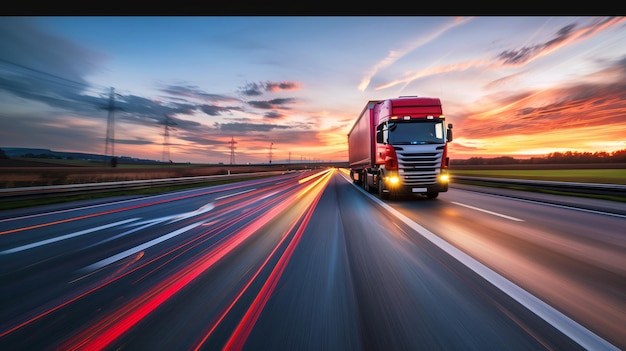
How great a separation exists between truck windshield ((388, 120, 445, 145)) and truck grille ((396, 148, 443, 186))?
482mm

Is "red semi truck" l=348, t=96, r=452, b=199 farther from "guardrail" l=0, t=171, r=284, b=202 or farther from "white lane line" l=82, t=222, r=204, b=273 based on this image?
"guardrail" l=0, t=171, r=284, b=202

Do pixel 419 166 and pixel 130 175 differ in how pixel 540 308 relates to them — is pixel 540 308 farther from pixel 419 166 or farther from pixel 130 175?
pixel 130 175

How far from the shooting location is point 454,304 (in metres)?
2.68

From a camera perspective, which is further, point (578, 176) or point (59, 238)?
point (578, 176)

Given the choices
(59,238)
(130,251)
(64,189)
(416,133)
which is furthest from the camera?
(64,189)

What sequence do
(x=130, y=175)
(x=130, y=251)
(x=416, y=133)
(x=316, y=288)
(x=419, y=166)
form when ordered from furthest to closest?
(x=130, y=175) < (x=416, y=133) < (x=419, y=166) < (x=130, y=251) < (x=316, y=288)

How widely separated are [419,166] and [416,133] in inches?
54.8

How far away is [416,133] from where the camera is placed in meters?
11.0

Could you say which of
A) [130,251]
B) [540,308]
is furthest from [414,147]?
[130,251]

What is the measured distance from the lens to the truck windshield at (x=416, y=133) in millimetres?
10867


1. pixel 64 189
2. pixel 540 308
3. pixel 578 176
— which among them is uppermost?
pixel 578 176
